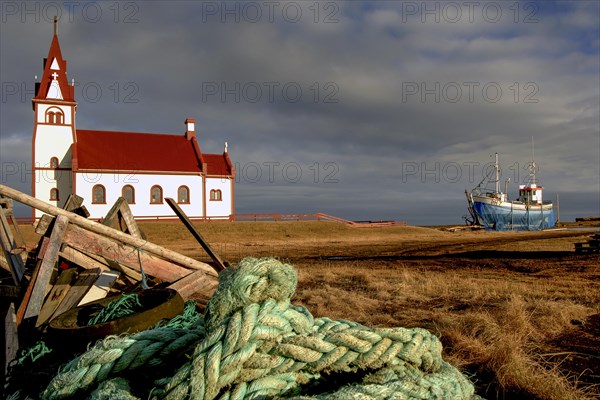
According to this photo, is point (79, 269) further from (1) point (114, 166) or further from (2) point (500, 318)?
(1) point (114, 166)

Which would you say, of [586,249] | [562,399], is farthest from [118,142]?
[562,399]

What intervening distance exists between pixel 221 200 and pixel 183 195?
3.69 m

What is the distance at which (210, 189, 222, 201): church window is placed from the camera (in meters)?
43.6

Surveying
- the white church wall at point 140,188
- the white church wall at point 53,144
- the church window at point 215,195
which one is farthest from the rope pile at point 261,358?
the church window at point 215,195

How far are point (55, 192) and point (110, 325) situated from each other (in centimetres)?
4084

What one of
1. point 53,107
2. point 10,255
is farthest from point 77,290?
point 53,107

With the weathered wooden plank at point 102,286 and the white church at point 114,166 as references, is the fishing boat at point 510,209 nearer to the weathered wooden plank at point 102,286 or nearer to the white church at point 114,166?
the white church at point 114,166

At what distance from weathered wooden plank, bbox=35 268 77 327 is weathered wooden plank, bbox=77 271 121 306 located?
23 cm

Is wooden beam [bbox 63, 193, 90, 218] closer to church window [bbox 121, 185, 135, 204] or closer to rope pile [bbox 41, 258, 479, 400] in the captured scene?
rope pile [bbox 41, 258, 479, 400]

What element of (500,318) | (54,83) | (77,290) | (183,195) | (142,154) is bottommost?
(500,318)

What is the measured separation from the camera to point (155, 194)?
41406mm

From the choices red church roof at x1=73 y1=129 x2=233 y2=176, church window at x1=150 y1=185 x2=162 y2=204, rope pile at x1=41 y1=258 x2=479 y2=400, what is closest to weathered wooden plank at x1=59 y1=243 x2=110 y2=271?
rope pile at x1=41 y1=258 x2=479 y2=400

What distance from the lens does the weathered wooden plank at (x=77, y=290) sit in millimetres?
4613

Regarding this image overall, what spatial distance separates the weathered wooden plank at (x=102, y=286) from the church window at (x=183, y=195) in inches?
1482
